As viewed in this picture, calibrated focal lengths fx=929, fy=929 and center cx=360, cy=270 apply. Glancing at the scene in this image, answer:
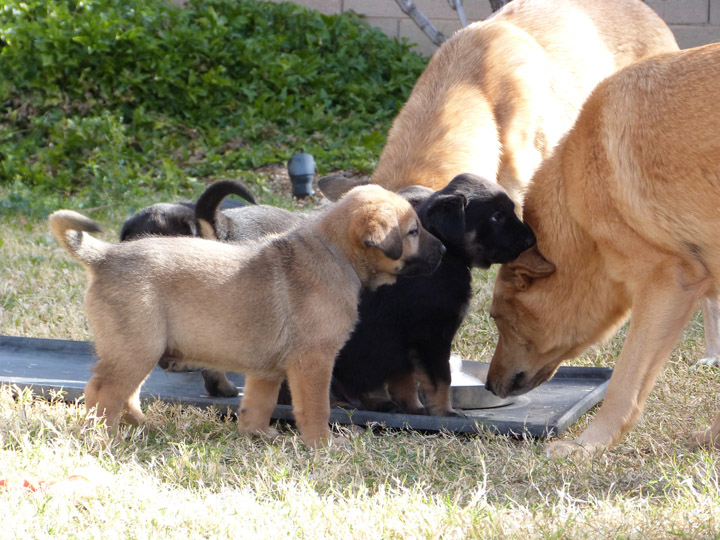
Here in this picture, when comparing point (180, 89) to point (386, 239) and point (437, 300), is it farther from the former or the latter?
point (386, 239)

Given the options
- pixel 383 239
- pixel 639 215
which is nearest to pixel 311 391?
pixel 383 239

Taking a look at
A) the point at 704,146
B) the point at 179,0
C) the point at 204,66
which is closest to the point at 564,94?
the point at 704,146

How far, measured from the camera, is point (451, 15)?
1044cm

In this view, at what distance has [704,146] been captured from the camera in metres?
3.37

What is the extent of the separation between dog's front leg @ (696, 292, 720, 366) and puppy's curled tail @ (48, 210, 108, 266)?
120 inches

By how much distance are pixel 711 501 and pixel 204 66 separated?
8931 mm

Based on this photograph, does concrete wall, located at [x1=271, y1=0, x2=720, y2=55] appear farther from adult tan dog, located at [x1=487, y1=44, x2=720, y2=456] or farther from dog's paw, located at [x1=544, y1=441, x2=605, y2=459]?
dog's paw, located at [x1=544, y1=441, x2=605, y2=459]

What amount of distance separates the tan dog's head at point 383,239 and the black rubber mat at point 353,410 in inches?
24.0

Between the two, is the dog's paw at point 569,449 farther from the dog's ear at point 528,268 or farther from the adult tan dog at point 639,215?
the dog's ear at point 528,268

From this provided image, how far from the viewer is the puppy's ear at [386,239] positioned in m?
3.52

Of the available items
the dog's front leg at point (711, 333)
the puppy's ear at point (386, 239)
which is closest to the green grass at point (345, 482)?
the dog's front leg at point (711, 333)

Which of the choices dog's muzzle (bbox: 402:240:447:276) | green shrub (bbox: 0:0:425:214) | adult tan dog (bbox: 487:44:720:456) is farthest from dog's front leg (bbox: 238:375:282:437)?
green shrub (bbox: 0:0:425:214)

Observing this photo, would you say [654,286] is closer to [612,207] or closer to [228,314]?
[612,207]

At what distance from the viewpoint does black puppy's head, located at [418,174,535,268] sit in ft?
13.0
